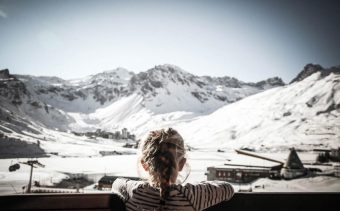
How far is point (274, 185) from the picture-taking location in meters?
33.2

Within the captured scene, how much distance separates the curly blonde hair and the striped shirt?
4 centimetres

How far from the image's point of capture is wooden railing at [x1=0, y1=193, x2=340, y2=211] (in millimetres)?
1500

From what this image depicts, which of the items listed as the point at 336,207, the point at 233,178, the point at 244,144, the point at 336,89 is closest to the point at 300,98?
the point at 336,89

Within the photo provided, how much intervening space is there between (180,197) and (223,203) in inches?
11.5

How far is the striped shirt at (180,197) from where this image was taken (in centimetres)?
178

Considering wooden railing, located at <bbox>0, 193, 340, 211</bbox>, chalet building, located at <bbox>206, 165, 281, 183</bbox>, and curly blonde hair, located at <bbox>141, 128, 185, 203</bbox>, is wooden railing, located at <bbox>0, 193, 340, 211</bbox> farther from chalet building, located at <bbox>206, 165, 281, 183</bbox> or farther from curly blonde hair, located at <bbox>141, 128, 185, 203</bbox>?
chalet building, located at <bbox>206, 165, 281, 183</bbox>

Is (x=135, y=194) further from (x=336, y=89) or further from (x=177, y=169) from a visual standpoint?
(x=336, y=89)

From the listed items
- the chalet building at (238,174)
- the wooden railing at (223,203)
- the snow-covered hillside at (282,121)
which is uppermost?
the snow-covered hillside at (282,121)

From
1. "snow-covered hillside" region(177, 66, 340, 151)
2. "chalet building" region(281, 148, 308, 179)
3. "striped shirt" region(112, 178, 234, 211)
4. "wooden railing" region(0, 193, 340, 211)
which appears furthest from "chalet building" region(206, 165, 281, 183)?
"snow-covered hillside" region(177, 66, 340, 151)

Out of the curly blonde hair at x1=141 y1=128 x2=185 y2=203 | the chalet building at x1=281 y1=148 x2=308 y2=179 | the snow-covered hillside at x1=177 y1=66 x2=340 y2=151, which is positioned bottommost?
the chalet building at x1=281 y1=148 x2=308 y2=179

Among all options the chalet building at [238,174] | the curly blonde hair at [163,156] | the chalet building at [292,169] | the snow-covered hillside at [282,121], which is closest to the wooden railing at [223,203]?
the curly blonde hair at [163,156]

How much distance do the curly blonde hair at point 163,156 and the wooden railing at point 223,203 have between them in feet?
0.88

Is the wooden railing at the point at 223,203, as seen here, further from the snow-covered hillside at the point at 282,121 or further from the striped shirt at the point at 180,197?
the snow-covered hillside at the point at 282,121

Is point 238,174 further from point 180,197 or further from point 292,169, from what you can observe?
point 180,197
